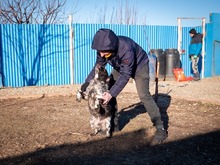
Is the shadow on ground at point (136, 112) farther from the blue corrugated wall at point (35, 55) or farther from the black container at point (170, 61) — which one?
the blue corrugated wall at point (35, 55)

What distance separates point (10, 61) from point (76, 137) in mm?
6596

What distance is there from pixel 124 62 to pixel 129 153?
1.35 metres

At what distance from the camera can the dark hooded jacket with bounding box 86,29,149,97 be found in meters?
3.88

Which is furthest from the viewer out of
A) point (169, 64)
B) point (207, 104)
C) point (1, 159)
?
point (169, 64)

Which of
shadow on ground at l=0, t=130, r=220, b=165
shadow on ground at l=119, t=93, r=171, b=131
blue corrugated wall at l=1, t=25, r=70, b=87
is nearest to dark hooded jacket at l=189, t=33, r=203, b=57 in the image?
shadow on ground at l=119, t=93, r=171, b=131

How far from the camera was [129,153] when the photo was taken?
13.5ft

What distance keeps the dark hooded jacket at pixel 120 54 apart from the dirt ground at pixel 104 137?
96 centimetres

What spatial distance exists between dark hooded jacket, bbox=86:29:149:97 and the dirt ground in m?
0.96

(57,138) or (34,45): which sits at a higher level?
(34,45)

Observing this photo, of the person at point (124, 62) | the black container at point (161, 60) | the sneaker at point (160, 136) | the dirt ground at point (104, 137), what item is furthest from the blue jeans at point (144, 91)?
the black container at point (161, 60)

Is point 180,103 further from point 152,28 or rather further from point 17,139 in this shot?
point 152,28

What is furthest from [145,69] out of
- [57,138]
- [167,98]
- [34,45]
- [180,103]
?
[34,45]

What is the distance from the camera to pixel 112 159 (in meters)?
3.89

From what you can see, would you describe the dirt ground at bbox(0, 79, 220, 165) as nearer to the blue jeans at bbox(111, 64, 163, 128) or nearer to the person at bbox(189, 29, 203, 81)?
the blue jeans at bbox(111, 64, 163, 128)
